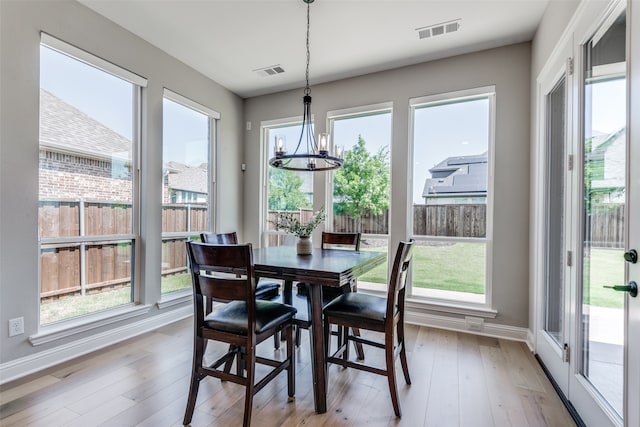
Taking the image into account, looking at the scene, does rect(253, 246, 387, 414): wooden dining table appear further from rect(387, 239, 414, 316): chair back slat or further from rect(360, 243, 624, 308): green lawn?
rect(360, 243, 624, 308): green lawn

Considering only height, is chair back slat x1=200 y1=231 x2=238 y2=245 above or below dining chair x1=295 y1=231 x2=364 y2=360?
above

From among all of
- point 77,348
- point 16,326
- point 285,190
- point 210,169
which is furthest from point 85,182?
point 285,190

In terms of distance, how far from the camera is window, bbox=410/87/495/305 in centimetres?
320

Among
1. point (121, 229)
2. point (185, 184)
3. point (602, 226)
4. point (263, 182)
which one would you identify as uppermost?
point (263, 182)

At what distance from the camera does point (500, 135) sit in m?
3.08

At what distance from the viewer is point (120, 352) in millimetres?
2654

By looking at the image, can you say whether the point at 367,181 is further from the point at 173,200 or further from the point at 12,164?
the point at 12,164

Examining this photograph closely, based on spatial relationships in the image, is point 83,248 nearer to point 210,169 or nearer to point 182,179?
point 182,179

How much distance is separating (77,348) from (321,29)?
140 inches

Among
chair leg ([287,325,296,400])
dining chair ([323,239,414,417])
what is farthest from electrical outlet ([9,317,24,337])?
dining chair ([323,239,414,417])

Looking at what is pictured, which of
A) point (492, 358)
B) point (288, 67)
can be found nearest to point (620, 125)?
point (492, 358)

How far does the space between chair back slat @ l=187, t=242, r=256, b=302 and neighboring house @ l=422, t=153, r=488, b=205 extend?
2.47m

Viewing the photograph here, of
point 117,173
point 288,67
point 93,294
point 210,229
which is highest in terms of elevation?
point 288,67

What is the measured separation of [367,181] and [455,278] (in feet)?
4.89
